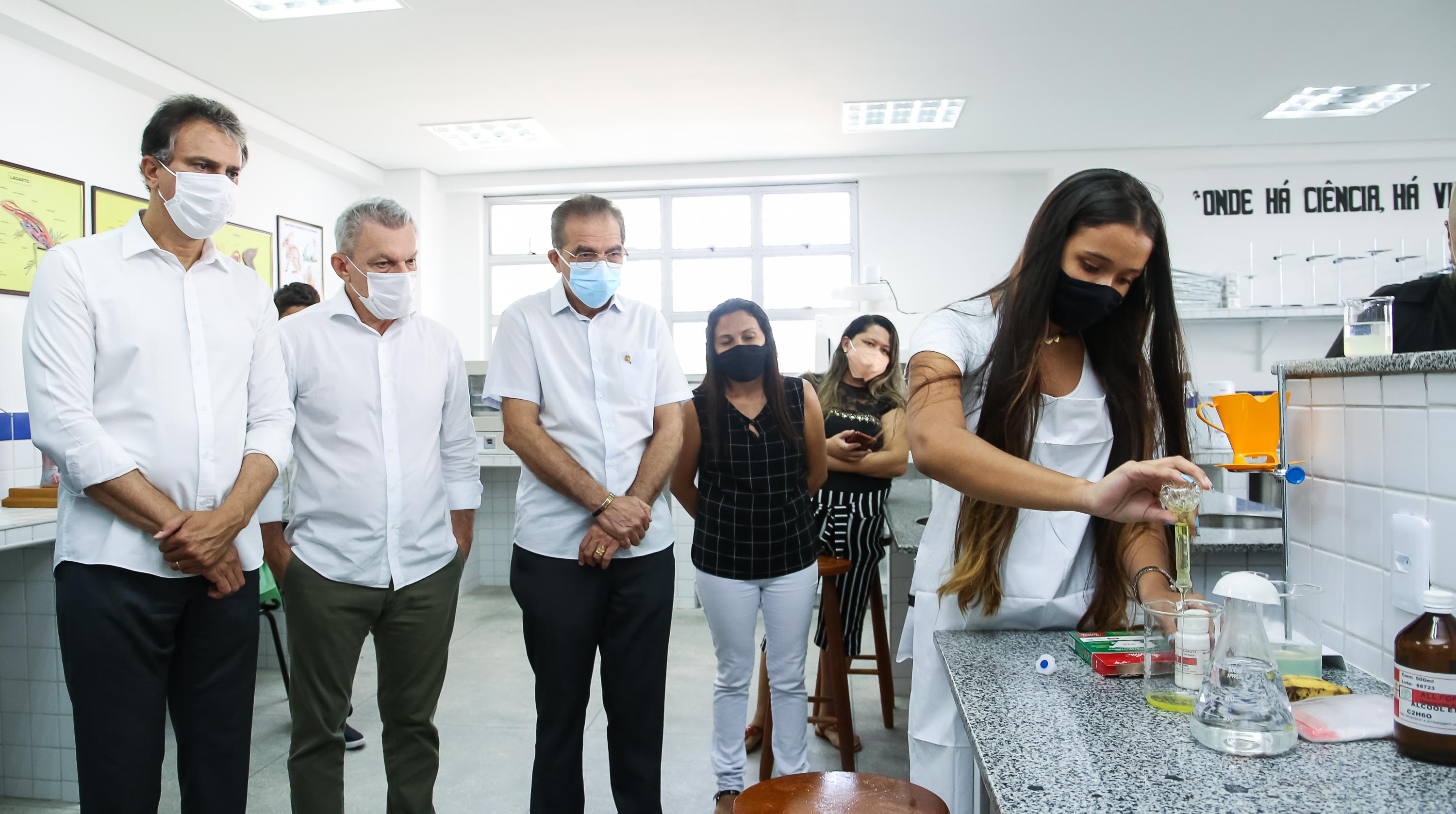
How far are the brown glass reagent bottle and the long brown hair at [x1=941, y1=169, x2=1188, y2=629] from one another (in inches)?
17.8

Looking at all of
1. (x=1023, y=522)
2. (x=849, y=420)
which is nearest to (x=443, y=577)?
(x=1023, y=522)

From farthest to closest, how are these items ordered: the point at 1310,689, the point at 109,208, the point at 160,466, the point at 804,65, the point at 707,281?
the point at 707,281 → the point at 804,65 → the point at 109,208 → the point at 160,466 → the point at 1310,689

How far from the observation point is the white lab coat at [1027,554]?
1362mm

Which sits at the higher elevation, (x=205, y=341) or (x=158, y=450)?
(x=205, y=341)

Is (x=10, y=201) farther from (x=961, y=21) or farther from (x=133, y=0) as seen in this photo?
(x=961, y=21)

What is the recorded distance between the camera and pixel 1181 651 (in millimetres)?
1095

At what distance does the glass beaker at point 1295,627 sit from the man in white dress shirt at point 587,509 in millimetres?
1201

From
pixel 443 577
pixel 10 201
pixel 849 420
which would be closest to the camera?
pixel 443 577

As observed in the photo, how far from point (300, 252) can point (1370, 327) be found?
260 inches

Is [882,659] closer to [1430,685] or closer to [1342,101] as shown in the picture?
[1430,685]

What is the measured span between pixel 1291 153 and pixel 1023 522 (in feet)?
23.2

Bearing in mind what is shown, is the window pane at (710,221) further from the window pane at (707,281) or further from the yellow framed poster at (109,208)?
the yellow framed poster at (109,208)

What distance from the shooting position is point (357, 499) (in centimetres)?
188

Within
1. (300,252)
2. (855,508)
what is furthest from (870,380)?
(300,252)
